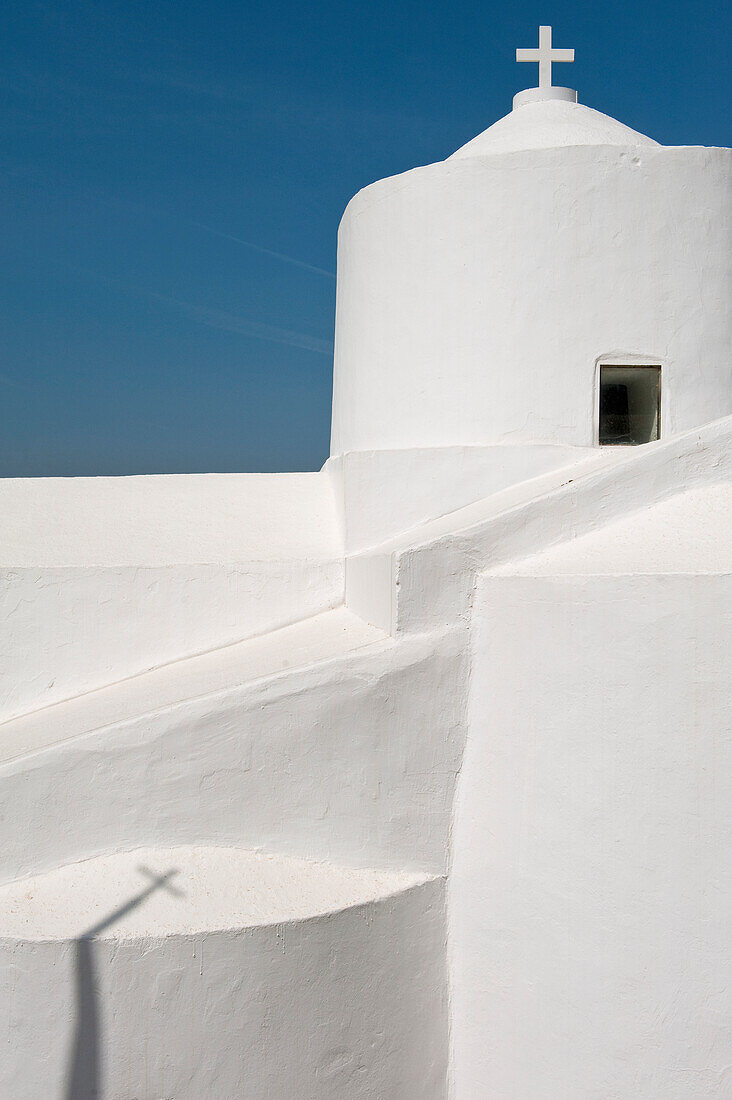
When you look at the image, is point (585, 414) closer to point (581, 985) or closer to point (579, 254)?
point (579, 254)

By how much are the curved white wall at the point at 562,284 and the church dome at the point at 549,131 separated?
511mm

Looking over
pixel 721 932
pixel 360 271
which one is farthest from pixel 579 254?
pixel 721 932

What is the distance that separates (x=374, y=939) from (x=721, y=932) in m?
1.68

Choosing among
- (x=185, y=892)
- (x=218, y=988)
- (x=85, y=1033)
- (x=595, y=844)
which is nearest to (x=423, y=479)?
(x=595, y=844)

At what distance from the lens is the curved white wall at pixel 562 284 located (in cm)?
666

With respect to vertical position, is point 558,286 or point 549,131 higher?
point 549,131

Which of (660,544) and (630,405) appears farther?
(630,405)

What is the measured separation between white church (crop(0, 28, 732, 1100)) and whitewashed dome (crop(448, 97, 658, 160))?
2887 millimetres

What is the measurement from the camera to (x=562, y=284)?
6727 mm

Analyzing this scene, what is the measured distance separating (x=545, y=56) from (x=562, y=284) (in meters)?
2.93

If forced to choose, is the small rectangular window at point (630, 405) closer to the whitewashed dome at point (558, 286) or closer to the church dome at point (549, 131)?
the whitewashed dome at point (558, 286)

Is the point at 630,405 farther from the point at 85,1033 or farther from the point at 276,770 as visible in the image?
the point at 85,1033

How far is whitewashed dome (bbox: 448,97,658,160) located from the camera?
7340 mm

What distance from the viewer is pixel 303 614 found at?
21.9ft
